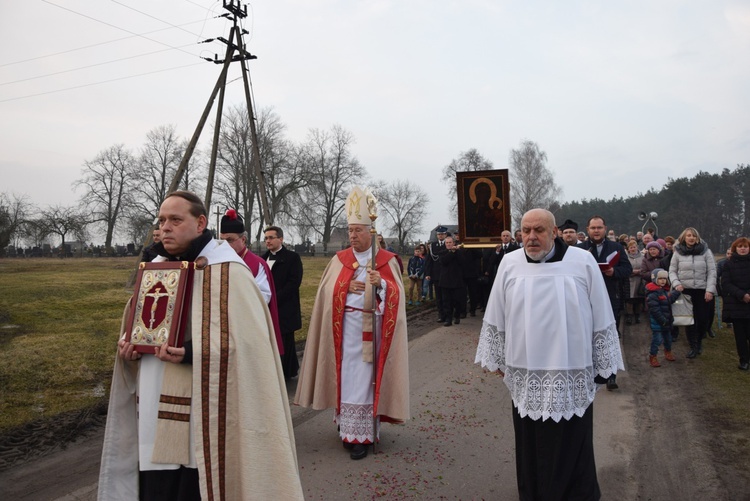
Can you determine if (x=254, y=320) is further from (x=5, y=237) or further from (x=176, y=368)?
(x=5, y=237)

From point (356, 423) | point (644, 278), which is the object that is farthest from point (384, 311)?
point (644, 278)

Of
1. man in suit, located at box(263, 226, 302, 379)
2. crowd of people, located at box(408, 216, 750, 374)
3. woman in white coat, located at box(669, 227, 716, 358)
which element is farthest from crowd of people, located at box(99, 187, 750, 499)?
woman in white coat, located at box(669, 227, 716, 358)

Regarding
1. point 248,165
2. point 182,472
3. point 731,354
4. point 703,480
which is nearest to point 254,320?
point 182,472

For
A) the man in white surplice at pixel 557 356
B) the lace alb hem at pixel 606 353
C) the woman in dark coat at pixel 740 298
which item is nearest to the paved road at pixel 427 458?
the man in white surplice at pixel 557 356

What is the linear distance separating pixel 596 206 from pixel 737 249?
229 ft

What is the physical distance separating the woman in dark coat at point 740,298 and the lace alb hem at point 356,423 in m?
5.79

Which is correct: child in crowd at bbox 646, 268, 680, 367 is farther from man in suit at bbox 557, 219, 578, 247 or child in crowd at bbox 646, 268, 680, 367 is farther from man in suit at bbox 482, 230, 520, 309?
man in suit at bbox 482, 230, 520, 309

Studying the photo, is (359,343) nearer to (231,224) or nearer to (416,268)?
(231,224)

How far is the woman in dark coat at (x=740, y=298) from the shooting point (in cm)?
744

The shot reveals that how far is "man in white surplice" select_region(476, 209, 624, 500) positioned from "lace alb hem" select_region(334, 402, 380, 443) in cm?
156

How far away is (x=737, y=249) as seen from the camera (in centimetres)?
782

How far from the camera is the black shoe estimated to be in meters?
4.59

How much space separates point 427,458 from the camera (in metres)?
4.61

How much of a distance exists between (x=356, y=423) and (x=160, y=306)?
2.68m
